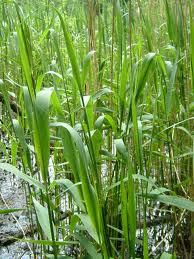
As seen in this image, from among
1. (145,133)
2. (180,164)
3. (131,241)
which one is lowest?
(131,241)

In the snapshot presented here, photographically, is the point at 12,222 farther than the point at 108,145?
Yes

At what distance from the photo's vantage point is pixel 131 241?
32.1 inches

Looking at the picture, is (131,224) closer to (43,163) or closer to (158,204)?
(43,163)

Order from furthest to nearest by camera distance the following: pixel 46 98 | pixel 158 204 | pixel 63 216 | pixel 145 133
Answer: pixel 158 204, pixel 63 216, pixel 145 133, pixel 46 98

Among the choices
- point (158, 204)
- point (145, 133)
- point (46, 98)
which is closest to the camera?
point (46, 98)

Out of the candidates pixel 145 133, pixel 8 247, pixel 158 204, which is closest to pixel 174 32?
pixel 145 133

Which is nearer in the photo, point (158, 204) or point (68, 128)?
point (68, 128)

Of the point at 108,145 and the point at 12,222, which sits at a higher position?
the point at 108,145

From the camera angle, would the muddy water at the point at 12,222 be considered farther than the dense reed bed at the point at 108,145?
Yes

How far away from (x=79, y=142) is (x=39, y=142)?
0.07 meters

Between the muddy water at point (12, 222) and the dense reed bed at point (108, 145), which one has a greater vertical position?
the dense reed bed at point (108, 145)

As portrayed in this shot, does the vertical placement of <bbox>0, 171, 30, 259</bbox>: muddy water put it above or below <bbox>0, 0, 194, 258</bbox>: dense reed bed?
below

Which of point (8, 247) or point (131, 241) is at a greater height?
point (131, 241)

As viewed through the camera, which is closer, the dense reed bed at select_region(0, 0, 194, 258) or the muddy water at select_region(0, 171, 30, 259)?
the dense reed bed at select_region(0, 0, 194, 258)
